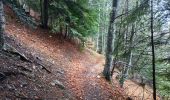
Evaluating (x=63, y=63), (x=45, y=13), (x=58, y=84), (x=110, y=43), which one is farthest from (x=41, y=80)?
(x=45, y=13)

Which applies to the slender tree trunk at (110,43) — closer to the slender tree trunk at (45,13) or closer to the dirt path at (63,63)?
the dirt path at (63,63)

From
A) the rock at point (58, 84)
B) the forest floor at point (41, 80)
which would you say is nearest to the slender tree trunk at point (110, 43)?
the forest floor at point (41, 80)

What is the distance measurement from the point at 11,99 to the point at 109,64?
791cm

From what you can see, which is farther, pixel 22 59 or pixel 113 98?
pixel 113 98

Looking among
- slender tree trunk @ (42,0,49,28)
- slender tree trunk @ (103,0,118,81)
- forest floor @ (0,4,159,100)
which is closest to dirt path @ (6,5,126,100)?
forest floor @ (0,4,159,100)

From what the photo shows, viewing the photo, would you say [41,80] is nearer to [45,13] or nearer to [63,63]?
[63,63]

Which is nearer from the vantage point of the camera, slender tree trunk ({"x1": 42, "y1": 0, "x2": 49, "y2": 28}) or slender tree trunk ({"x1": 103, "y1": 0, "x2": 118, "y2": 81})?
slender tree trunk ({"x1": 103, "y1": 0, "x2": 118, "y2": 81})

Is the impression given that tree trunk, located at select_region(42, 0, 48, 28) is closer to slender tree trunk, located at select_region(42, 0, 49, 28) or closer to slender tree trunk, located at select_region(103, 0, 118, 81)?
slender tree trunk, located at select_region(42, 0, 49, 28)

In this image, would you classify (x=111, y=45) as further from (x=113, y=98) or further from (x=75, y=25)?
(x=75, y=25)

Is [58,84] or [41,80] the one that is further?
[58,84]

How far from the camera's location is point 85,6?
21.4 metres

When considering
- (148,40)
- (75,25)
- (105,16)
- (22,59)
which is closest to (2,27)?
(22,59)

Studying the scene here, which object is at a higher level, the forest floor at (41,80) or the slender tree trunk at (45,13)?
the slender tree trunk at (45,13)

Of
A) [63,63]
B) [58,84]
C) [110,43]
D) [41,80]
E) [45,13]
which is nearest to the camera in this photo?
[41,80]
